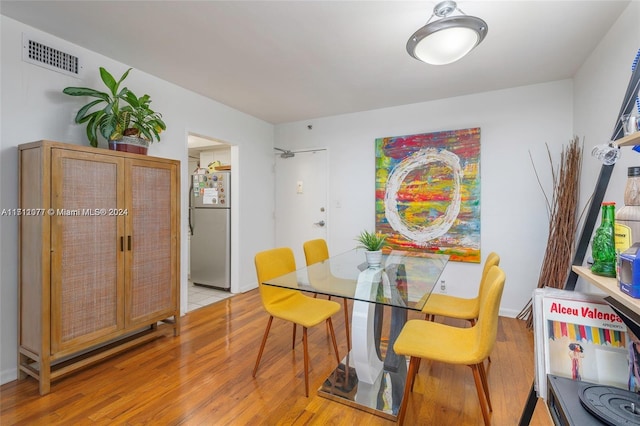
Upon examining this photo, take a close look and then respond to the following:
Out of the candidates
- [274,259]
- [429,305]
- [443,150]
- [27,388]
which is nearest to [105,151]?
[274,259]

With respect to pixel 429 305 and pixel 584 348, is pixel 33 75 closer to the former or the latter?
pixel 429 305

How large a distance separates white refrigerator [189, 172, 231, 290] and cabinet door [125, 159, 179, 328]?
4.49ft

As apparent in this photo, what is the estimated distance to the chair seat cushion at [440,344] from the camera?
146 centimetres

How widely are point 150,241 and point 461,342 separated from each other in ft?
8.21

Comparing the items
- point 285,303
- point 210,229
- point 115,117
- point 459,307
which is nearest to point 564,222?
point 459,307

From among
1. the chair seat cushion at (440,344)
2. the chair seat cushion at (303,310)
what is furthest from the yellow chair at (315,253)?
the chair seat cushion at (440,344)

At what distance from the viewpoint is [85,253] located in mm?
2102

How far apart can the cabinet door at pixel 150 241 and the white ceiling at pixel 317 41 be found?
38.8 inches

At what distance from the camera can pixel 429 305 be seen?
2.21 m

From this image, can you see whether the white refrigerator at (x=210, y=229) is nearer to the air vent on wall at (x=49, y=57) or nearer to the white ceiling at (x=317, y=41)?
the white ceiling at (x=317, y=41)

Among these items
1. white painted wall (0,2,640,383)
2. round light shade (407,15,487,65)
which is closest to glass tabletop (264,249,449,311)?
white painted wall (0,2,640,383)

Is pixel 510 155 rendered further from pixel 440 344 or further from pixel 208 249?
pixel 208 249

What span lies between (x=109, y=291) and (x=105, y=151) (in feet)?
3.50

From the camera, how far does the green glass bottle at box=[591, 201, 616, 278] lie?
1.01m
